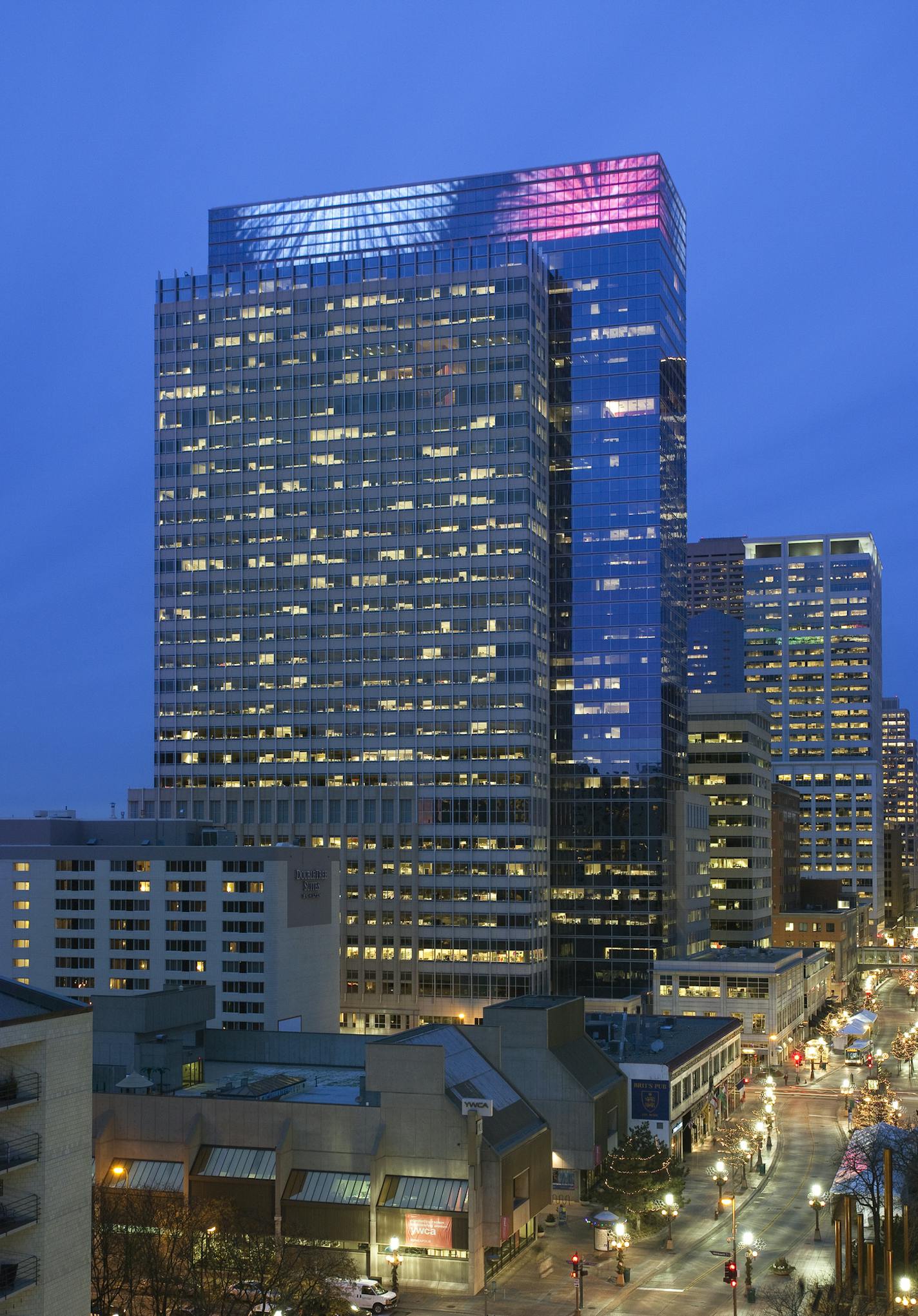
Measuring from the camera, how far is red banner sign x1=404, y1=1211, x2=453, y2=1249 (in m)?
85.1

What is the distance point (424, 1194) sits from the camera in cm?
8656

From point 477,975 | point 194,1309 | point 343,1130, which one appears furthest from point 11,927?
point 194,1309

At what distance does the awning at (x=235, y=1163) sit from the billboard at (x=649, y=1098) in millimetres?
34880

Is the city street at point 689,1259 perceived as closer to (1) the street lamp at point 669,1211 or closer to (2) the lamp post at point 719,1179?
(2) the lamp post at point 719,1179

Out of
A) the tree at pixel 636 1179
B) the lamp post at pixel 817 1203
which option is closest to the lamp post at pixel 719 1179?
the tree at pixel 636 1179

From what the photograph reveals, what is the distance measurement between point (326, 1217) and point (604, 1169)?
21.6 m

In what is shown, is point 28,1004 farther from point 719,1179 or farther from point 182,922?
point 182,922

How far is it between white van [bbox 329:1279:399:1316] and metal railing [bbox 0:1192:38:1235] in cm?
3737

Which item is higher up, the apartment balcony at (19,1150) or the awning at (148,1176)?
the apartment balcony at (19,1150)

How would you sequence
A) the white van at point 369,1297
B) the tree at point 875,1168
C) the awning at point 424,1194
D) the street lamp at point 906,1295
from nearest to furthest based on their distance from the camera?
the street lamp at point 906,1295 < the white van at point 369,1297 < the tree at point 875,1168 < the awning at point 424,1194

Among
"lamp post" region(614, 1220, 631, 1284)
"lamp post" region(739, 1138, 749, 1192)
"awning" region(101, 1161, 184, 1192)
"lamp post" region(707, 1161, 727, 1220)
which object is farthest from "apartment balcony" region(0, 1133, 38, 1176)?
"lamp post" region(739, 1138, 749, 1192)

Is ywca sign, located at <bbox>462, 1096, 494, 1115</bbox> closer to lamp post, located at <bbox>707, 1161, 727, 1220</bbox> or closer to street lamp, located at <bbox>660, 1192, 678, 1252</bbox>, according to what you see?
street lamp, located at <bbox>660, 1192, 678, 1252</bbox>

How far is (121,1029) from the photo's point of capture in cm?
10300

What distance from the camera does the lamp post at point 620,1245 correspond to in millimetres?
85625
